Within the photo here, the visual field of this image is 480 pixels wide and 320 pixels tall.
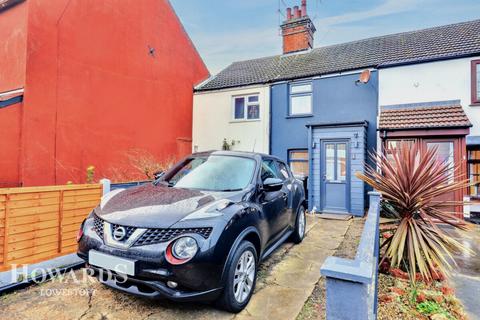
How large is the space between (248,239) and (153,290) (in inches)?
44.5

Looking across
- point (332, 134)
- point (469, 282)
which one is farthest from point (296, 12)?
point (469, 282)

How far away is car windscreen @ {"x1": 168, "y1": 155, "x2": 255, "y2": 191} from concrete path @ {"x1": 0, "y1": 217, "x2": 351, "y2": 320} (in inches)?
52.9

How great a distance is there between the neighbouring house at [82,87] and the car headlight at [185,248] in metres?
6.53

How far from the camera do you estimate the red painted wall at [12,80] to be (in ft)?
22.1

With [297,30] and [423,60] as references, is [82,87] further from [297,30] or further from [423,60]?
[423,60]

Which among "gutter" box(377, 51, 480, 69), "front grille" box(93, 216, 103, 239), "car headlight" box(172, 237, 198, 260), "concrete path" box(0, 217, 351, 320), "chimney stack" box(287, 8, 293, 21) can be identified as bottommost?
"concrete path" box(0, 217, 351, 320)

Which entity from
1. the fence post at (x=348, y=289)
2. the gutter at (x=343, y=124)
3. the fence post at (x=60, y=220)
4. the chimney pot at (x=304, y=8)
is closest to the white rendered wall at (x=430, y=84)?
the gutter at (x=343, y=124)

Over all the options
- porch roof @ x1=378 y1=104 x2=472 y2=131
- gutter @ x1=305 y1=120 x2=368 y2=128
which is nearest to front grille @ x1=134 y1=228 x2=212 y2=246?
gutter @ x1=305 y1=120 x2=368 y2=128

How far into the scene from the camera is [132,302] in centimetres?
290

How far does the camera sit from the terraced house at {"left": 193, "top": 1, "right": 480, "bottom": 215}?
26.1 ft

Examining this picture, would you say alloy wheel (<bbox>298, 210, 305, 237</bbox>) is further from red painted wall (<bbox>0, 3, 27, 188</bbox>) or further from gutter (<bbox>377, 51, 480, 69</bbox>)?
red painted wall (<bbox>0, 3, 27, 188</bbox>)

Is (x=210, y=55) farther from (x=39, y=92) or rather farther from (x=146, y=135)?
(x=39, y=92)

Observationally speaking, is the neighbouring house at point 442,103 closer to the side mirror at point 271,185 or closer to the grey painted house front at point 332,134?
the grey painted house front at point 332,134

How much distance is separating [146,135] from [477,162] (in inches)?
431
